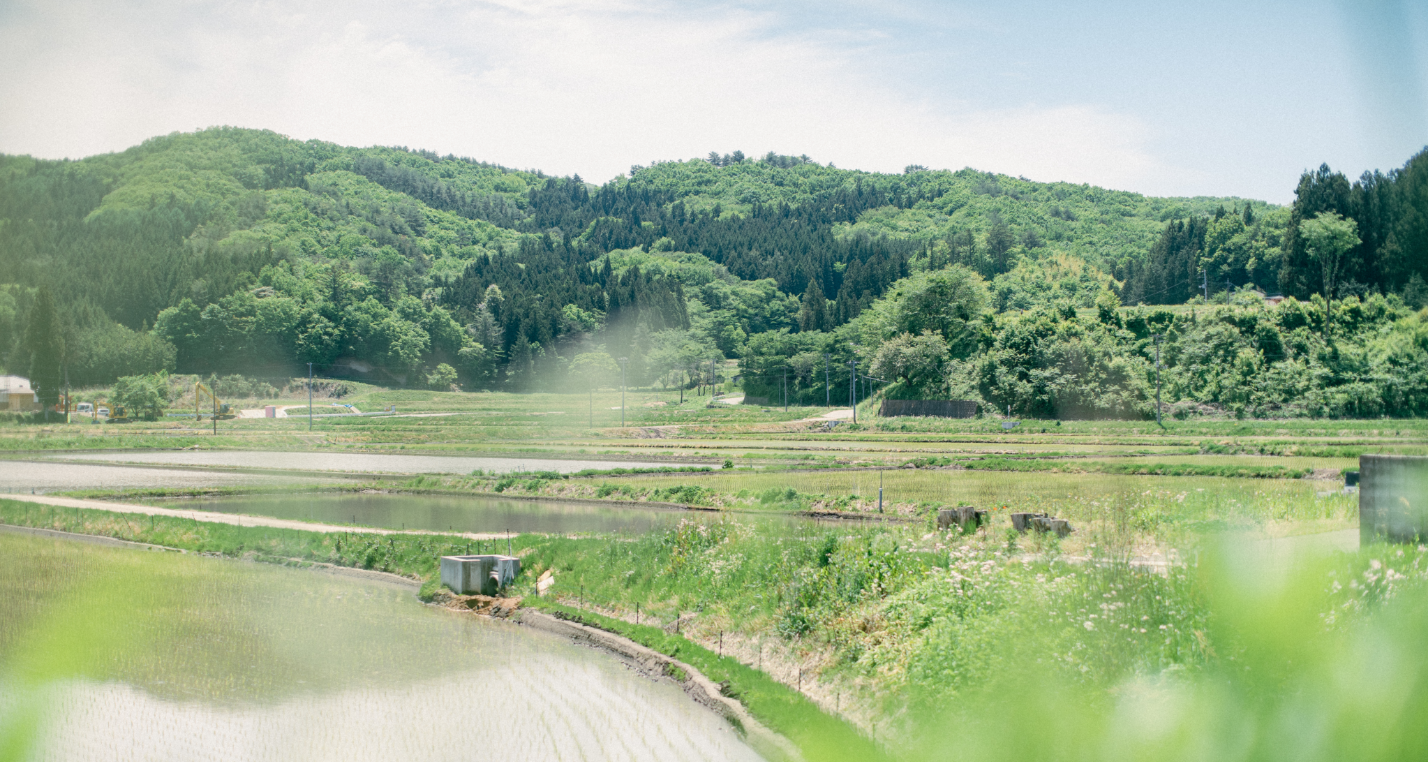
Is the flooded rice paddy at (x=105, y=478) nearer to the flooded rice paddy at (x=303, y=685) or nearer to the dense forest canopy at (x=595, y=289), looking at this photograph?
the dense forest canopy at (x=595, y=289)

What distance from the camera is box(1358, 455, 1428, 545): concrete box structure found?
10078mm

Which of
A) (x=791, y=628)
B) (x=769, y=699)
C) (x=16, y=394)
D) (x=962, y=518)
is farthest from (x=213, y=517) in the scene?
(x=16, y=394)

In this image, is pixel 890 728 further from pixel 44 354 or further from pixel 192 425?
pixel 192 425

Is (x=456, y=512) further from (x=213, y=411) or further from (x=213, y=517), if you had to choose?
(x=213, y=411)

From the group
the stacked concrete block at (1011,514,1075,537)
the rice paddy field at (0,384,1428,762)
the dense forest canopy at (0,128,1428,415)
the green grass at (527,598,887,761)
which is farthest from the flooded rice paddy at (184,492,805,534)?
the dense forest canopy at (0,128,1428,415)

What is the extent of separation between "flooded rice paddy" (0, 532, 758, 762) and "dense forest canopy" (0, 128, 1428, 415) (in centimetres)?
1115

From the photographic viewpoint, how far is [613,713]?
11562 millimetres

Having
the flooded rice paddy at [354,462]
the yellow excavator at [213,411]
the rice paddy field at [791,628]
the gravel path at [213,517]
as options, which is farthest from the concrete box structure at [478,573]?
the yellow excavator at [213,411]

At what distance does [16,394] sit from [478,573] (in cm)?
4624

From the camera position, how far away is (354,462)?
49438 mm

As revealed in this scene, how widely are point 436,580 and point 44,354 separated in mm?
39794

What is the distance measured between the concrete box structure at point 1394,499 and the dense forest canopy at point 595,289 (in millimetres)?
3141

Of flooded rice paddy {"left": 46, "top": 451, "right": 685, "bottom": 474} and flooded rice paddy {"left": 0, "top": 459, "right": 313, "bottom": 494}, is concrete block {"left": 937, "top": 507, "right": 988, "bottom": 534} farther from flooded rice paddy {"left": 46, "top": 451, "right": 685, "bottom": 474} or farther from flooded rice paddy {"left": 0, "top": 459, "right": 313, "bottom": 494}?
flooded rice paddy {"left": 0, "top": 459, "right": 313, "bottom": 494}

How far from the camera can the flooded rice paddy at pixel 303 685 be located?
10227 mm
